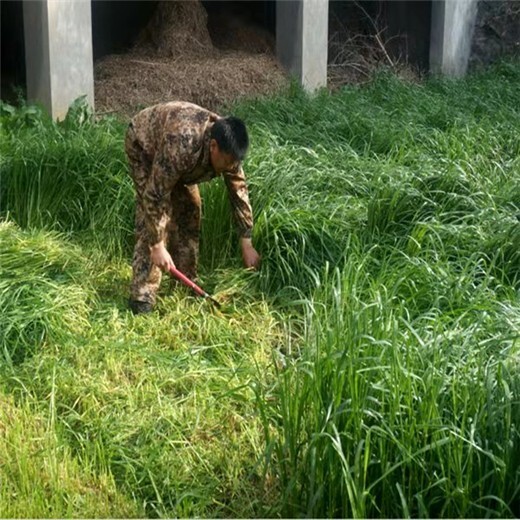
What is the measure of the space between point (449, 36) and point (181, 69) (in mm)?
3402

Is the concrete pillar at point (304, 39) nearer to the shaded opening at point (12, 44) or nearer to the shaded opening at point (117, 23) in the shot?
the shaded opening at point (117, 23)

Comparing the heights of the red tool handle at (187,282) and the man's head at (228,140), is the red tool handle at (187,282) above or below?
below

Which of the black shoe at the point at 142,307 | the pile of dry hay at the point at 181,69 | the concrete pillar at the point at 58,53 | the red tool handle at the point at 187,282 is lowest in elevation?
the black shoe at the point at 142,307

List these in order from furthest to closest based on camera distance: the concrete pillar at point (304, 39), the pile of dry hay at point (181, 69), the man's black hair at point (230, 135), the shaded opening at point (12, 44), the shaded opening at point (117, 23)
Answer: the shaded opening at point (117, 23) < the shaded opening at point (12, 44) < the concrete pillar at point (304, 39) < the pile of dry hay at point (181, 69) < the man's black hair at point (230, 135)

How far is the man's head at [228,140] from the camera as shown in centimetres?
541

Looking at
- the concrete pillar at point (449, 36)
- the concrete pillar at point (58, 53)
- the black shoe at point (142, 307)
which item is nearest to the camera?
the black shoe at point (142, 307)

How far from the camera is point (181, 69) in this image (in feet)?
32.2

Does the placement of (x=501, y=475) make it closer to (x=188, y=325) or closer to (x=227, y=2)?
(x=188, y=325)

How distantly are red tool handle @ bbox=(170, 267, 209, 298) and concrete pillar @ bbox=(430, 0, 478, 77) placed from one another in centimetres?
636

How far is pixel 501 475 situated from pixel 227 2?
9.12 m

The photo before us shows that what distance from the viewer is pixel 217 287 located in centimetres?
605

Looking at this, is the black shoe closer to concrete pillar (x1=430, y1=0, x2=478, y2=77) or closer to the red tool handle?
the red tool handle

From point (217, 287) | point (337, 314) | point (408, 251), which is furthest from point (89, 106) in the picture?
point (337, 314)

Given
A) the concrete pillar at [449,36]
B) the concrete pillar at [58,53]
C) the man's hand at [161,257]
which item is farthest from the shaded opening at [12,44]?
the man's hand at [161,257]
